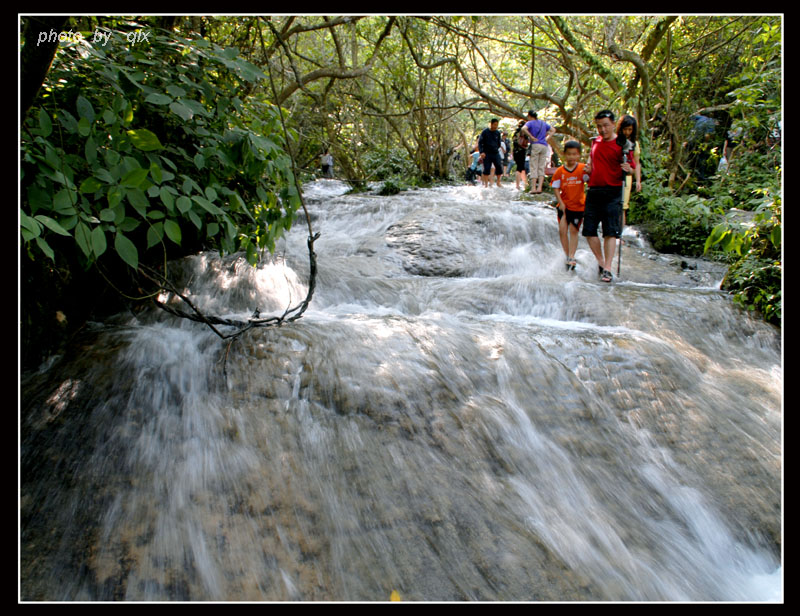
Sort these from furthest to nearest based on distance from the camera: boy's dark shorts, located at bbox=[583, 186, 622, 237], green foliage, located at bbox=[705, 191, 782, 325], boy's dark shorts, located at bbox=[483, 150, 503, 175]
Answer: boy's dark shorts, located at bbox=[483, 150, 503, 175] → boy's dark shorts, located at bbox=[583, 186, 622, 237] → green foliage, located at bbox=[705, 191, 782, 325]

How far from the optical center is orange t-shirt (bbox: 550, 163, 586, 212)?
5969 mm

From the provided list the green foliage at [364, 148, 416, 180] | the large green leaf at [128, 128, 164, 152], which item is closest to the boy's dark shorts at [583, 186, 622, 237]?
the large green leaf at [128, 128, 164, 152]

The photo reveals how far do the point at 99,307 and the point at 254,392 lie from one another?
1487 millimetres

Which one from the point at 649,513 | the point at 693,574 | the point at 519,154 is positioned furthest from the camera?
the point at 519,154

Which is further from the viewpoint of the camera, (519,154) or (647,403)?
(519,154)

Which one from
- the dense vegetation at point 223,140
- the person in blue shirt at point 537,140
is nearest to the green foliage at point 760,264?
the dense vegetation at point 223,140

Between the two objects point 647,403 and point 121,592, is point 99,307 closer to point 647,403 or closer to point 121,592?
point 121,592

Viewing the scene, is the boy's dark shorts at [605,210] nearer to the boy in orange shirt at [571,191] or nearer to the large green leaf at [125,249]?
the boy in orange shirt at [571,191]

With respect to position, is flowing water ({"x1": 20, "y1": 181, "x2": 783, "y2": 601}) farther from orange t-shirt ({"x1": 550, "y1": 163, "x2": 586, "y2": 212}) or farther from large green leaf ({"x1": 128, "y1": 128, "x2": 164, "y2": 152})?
orange t-shirt ({"x1": 550, "y1": 163, "x2": 586, "y2": 212})

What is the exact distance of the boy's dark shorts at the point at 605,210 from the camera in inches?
220

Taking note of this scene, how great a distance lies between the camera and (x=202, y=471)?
246cm

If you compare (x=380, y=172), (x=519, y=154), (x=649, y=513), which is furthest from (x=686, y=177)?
(x=649, y=513)

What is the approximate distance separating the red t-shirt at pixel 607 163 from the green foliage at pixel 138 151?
3.60m

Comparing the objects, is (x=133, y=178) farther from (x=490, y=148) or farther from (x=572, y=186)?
(x=490, y=148)
